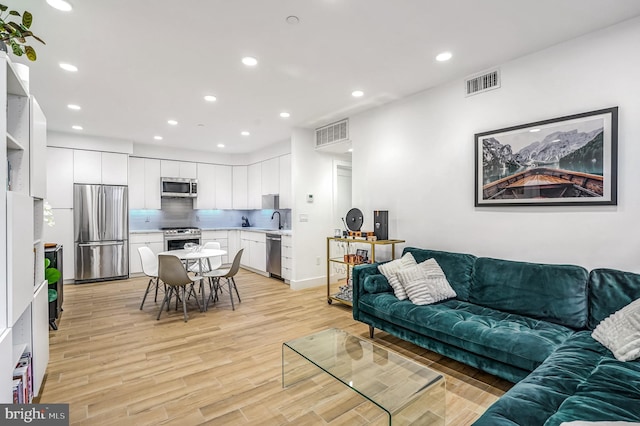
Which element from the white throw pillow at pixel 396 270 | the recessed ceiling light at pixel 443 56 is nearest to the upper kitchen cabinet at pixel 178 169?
the white throw pillow at pixel 396 270

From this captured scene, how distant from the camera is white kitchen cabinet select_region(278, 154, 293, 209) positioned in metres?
6.08

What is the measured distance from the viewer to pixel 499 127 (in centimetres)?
311

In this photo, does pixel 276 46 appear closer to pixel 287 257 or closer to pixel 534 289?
pixel 534 289

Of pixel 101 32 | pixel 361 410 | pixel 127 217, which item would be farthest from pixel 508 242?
pixel 127 217

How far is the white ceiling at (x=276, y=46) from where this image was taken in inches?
88.4

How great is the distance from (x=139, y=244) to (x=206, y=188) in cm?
189

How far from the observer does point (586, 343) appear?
2072 millimetres

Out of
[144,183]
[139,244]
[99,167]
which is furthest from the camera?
[144,183]

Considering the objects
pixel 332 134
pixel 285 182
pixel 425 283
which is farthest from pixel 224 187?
pixel 425 283

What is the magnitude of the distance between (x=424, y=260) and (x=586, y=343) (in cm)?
154

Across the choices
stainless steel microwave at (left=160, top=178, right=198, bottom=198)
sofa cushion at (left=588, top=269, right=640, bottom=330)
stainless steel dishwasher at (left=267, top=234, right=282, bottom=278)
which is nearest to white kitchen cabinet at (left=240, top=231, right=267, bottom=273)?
stainless steel dishwasher at (left=267, top=234, right=282, bottom=278)

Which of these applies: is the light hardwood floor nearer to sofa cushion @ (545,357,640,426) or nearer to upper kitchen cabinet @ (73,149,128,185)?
sofa cushion @ (545,357,640,426)

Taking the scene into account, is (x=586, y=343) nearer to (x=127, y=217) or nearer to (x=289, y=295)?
(x=289, y=295)

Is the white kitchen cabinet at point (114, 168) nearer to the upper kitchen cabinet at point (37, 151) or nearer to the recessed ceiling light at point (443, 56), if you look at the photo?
the upper kitchen cabinet at point (37, 151)
